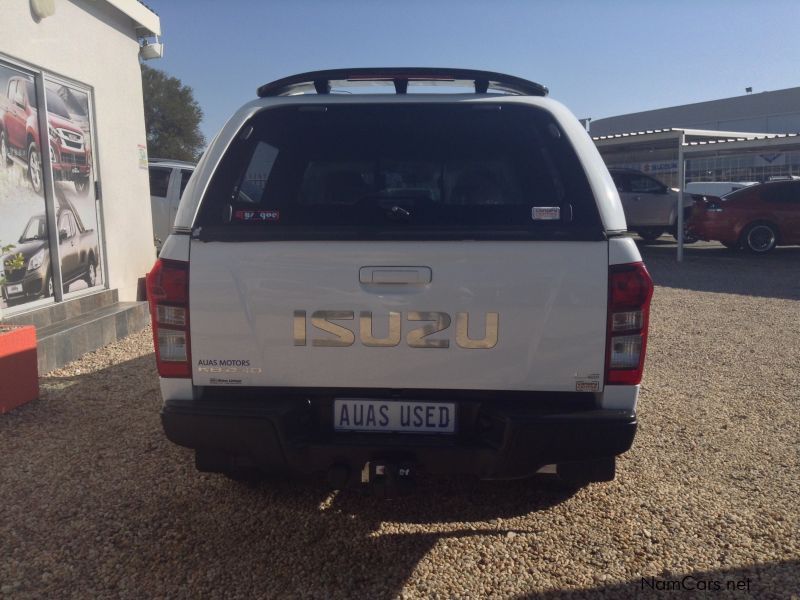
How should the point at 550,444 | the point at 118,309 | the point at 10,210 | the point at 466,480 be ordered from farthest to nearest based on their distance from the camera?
the point at 118,309 < the point at 10,210 < the point at 466,480 < the point at 550,444

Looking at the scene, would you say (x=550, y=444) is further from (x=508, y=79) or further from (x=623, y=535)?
(x=508, y=79)

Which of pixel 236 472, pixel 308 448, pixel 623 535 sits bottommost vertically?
pixel 623 535

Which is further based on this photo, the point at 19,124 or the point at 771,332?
the point at 771,332

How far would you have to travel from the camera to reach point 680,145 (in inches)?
555

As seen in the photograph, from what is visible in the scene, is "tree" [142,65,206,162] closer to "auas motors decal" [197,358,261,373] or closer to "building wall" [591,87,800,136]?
"building wall" [591,87,800,136]

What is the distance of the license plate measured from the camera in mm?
2791

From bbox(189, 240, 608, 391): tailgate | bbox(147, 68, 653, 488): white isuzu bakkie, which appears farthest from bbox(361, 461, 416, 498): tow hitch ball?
bbox(189, 240, 608, 391): tailgate

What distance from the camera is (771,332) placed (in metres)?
7.93

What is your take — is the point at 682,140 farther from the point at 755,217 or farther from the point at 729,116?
the point at 729,116

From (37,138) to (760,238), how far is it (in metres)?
14.4

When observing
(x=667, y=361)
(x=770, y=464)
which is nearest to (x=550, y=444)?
(x=770, y=464)

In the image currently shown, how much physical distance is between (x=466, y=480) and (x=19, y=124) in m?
5.09

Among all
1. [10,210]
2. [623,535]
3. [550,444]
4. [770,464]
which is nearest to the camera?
[550,444]

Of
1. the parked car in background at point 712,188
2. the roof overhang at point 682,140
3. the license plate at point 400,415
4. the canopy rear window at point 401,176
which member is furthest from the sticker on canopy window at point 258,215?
the parked car in background at point 712,188
